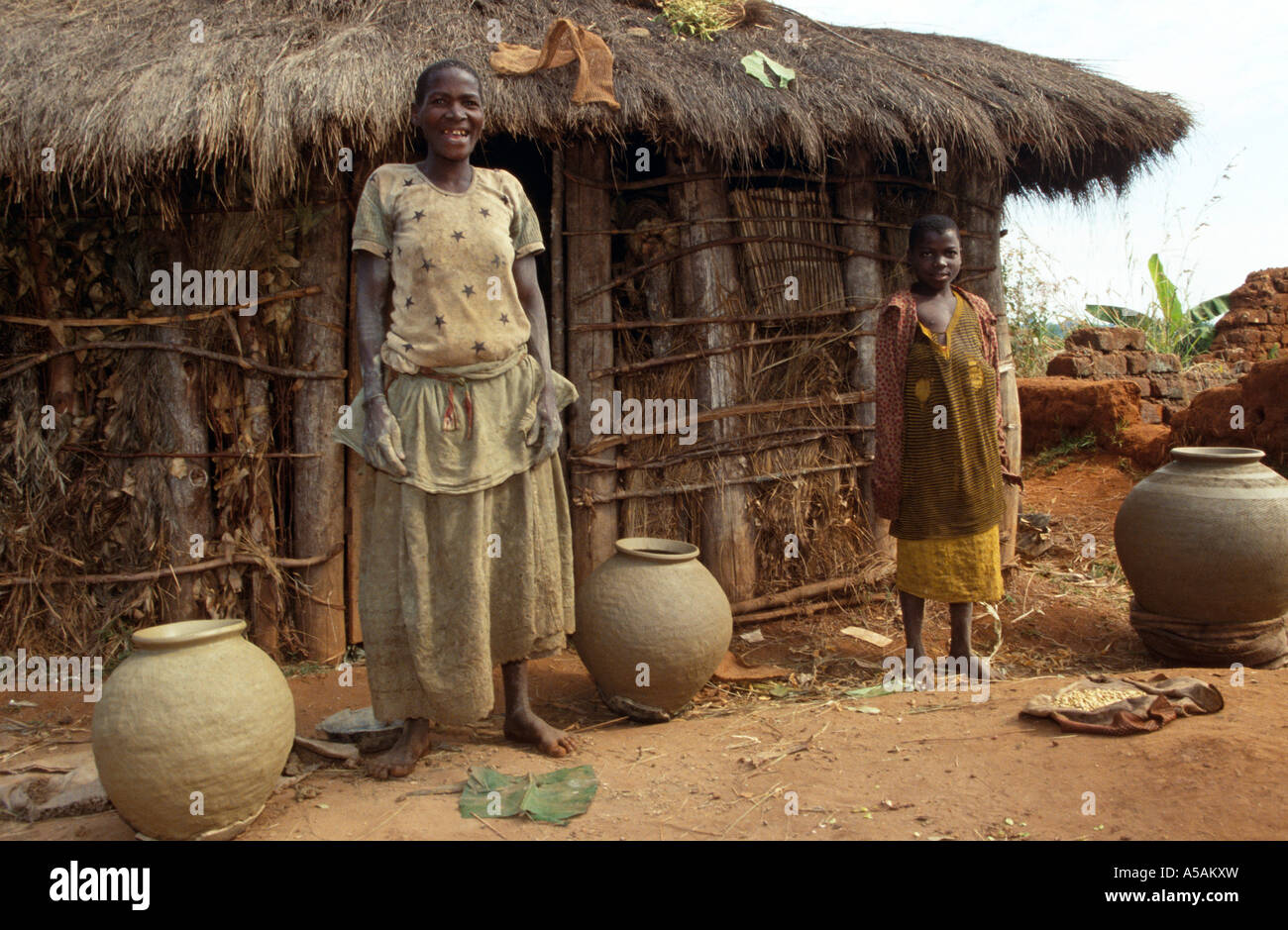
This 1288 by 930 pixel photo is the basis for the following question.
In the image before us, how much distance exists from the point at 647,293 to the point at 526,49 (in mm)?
1199

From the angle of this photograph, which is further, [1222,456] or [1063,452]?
[1063,452]

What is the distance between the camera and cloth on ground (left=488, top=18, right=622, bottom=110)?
3.91 meters

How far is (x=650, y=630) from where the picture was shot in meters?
3.34

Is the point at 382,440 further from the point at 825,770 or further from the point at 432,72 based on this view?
the point at 825,770

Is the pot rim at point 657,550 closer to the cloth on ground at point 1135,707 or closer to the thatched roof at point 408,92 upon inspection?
the cloth on ground at point 1135,707

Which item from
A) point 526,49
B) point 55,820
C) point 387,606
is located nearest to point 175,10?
point 526,49

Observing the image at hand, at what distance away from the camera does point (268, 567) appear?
419cm

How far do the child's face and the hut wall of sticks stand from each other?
90 cm

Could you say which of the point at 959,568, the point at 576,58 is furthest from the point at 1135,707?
the point at 576,58

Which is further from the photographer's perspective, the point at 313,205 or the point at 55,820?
the point at 313,205

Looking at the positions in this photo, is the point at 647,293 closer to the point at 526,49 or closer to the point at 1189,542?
the point at 526,49

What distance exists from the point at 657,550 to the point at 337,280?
75.2 inches

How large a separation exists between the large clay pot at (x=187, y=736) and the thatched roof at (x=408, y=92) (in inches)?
82.6

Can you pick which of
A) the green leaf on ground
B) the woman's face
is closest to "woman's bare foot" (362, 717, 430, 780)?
the green leaf on ground
